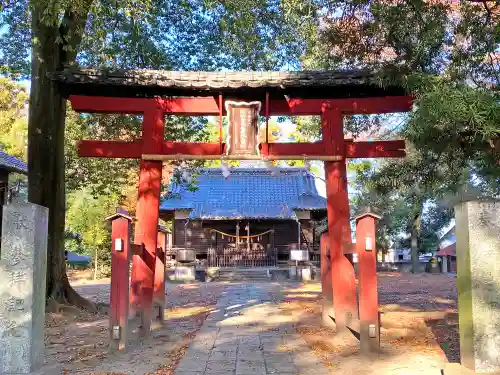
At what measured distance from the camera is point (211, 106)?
9.23 metres

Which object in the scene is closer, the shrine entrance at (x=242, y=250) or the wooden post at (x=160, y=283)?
the wooden post at (x=160, y=283)

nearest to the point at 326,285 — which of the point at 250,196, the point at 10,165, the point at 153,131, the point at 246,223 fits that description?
the point at 153,131

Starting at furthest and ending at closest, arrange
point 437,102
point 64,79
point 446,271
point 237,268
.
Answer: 1. point 446,271
2. point 237,268
3. point 64,79
4. point 437,102

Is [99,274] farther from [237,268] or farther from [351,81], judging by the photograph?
[351,81]

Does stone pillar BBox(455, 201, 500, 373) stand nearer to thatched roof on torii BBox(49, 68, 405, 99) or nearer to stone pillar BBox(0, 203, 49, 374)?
thatched roof on torii BBox(49, 68, 405, 99)

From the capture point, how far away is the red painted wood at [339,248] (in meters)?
8.52

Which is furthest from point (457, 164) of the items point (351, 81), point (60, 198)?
point (60, 198)

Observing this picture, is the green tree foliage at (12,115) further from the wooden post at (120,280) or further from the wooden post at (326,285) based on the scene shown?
the wooden post at (120,280)

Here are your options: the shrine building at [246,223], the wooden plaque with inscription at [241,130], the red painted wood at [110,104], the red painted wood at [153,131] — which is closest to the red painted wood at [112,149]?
the red painted wood at [153,131]

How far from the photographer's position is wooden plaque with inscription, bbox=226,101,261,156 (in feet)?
28.9

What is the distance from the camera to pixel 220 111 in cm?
901

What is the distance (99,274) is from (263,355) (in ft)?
70.3

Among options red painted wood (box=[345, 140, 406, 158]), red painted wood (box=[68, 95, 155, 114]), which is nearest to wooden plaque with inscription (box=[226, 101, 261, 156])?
red painted wood (box=[68, 95, 155, 114])

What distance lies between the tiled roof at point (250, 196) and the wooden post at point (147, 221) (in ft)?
54.7
